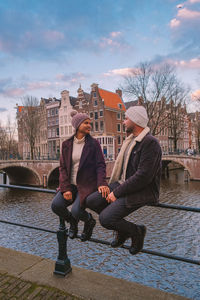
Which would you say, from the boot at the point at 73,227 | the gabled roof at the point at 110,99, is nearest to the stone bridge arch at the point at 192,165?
the gabled roof at the point at 110,99

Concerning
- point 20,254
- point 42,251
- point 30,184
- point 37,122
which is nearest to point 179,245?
point 42,251

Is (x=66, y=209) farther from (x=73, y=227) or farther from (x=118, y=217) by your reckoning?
(x=118, y=217)

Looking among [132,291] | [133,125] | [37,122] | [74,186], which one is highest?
[37,122]

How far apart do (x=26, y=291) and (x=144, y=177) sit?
1.53 metres

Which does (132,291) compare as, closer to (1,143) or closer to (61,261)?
(61,261)

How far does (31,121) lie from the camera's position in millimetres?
33250

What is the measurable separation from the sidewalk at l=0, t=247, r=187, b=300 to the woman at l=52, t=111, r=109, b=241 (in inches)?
16.0

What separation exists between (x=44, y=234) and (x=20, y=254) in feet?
26.2

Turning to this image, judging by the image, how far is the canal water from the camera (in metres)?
7.18

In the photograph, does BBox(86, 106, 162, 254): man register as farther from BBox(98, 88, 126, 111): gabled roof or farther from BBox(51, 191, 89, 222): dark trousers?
BBox(98, 88, 126, 111): gabled roof

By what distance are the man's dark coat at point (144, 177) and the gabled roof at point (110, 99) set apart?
34.8 m

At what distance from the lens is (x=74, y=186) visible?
283cm

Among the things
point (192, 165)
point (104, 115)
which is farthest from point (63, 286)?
point (104, 115)

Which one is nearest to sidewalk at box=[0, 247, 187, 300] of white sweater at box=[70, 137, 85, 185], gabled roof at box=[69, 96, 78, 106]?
white sweater at box=[70, 137, 85, 185]
